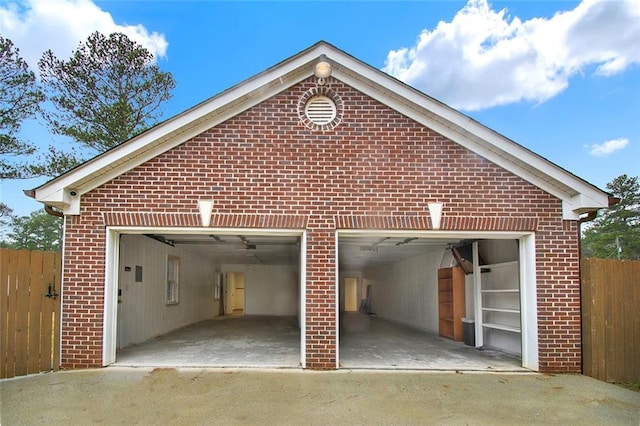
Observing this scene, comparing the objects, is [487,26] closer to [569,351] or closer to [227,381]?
[569,351]

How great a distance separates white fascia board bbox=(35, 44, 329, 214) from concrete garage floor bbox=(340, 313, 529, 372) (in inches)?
183

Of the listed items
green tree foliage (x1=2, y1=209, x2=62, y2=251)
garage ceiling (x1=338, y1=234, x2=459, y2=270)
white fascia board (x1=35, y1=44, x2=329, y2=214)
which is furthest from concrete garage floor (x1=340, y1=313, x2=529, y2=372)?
green tree foliage (x1=2, y1=209, x2=62, y2=251)

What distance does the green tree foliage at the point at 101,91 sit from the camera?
59.3 ft

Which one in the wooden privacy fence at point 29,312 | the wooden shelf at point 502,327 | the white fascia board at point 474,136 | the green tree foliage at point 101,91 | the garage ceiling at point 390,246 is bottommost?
the wooden shelf at point 502,327

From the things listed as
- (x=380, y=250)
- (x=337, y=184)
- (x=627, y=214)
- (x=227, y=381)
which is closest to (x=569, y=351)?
(x=337, y=184)

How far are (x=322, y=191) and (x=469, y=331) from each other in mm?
5534

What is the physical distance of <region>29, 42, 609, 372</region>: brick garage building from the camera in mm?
7160

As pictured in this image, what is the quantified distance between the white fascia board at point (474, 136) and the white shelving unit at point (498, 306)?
6.53 feet

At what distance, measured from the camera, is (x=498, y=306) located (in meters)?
9.81

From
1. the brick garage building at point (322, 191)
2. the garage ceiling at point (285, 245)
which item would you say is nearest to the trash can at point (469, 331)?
the garage ceiling at point (285, 245)

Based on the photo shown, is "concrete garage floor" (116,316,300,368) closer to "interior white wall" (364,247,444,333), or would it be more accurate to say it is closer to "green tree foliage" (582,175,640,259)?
"interior white wall" (364,247,444,333)

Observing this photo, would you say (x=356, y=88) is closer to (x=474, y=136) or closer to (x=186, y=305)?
(x=474, y=136)

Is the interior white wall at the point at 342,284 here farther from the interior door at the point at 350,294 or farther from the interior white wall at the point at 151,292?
the interior white wall at the point at 151,292

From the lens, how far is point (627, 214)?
36812 mm
